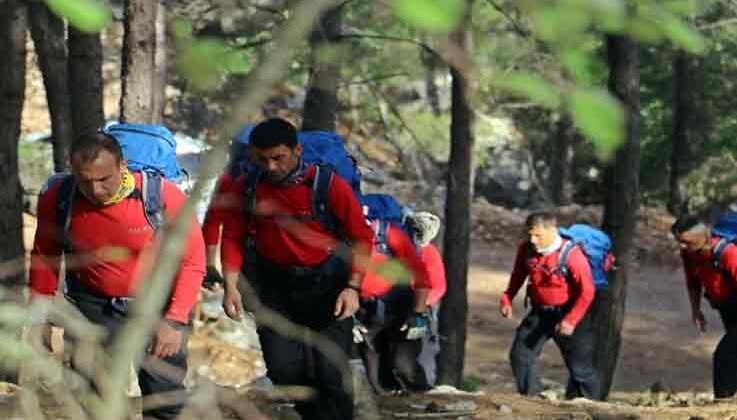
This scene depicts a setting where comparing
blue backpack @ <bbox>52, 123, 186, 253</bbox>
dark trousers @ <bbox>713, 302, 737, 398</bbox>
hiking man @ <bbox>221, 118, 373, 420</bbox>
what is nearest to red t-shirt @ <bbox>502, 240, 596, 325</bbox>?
dark trousers @ <bbox>713, 302, 737, 398</bbox>

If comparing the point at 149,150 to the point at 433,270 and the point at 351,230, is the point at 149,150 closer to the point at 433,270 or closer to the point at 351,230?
the point at 351,230

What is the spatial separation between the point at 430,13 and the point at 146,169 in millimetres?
5105

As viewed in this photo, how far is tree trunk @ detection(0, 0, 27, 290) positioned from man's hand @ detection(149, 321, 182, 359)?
3650mm

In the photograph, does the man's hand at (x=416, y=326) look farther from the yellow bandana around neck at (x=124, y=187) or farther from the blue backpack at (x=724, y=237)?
the yellow bandana around neck at (x=124, y=187)

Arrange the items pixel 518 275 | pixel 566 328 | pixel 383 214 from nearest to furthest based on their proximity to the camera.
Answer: pixel 383 214, pixel 566 328, pixel 518 275

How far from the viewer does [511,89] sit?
2.30m

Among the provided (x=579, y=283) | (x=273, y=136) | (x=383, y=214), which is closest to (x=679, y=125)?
(x=579, y=283)

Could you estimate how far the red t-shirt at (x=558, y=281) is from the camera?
1202 cm

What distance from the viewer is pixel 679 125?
36.5 metres

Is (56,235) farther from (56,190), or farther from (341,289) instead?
(341,289)

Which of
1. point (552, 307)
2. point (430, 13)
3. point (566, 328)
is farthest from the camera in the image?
point (552, 307)

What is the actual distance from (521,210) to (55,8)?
39.8m

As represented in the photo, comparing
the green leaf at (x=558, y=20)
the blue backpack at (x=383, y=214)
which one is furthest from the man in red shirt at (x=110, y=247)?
the green leaf at (x=558, y=20)

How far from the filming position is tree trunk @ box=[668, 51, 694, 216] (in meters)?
35.6
